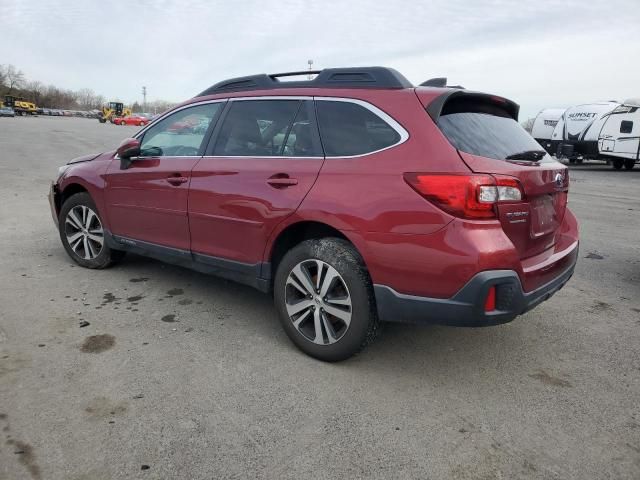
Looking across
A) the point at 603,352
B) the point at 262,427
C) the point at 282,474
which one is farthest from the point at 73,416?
the point at 603,352

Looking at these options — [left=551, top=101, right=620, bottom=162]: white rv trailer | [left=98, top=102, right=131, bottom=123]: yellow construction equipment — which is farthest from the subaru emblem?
[left=98, top=102, right=131, bottom=123]: yellow construction equipment

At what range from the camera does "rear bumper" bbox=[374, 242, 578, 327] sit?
2.51 metres

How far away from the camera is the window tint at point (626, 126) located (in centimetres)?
2044

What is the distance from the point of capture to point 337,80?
10.5 feet

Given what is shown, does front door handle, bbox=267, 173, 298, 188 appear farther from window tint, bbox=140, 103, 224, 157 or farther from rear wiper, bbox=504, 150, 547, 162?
rear wiper, bbox=504, 150, 547, 162

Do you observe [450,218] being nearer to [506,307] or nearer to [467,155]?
[467,155]

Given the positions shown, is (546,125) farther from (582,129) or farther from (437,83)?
(437,83)

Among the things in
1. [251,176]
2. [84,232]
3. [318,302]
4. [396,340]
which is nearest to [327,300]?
[318,302]

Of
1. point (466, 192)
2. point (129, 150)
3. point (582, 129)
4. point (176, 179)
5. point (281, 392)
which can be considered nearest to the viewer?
point (466, 192)

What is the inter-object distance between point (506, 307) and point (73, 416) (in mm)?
2320

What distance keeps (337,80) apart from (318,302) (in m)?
1.46

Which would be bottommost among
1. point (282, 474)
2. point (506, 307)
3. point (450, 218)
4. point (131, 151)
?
point (282, 474)

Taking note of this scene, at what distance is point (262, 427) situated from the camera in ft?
8.08

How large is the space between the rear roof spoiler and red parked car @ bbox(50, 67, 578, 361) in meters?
0.01
